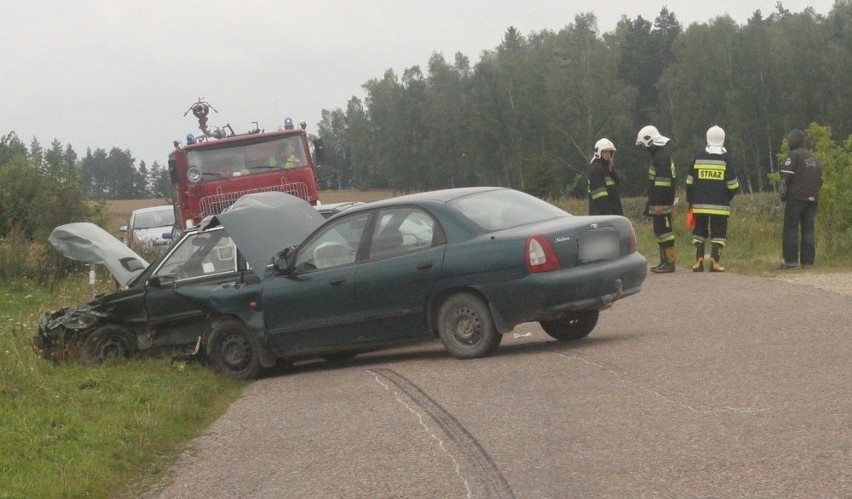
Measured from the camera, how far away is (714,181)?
18016 millimetres

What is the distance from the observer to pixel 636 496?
20.3 ft

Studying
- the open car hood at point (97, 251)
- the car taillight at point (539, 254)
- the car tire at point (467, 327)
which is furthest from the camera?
the open car hood at point (97, 251)

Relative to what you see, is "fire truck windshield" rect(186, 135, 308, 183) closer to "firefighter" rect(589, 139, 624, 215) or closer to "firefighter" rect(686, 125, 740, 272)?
"firefighter" rect(589, 139, 624, 215)

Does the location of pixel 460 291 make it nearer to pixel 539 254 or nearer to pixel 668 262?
pixel 539 254

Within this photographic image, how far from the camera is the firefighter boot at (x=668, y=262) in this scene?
18516 millimetres

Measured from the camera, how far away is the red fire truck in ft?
70.0

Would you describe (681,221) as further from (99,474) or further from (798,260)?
(99,474)

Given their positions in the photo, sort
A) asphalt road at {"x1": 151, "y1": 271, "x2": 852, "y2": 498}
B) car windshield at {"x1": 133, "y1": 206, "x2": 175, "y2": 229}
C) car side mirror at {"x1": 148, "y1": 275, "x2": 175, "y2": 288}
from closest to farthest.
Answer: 1. asphalt road at {"x1": 151, "y1": 271, "x2": 852, "y2": 498}
2. car side mirror at {"x1": 148, "y1": 275, "x2": 175, "y2": 288}
3. car windshield at {"x1": 133, "y1": 206, "x2": 175, "y2": 229}

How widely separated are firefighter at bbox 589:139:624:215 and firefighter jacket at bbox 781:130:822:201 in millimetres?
2211

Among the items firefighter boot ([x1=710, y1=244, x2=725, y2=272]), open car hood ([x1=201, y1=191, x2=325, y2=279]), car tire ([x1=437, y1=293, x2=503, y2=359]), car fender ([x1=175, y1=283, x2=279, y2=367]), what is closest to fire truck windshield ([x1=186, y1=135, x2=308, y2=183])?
firefighter boot ([x1=710, y1=244, x2=725, y2=272])

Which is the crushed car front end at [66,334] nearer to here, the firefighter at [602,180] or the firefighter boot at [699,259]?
the firefighter at [602,180]

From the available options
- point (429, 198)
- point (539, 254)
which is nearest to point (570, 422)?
point (539, 254)

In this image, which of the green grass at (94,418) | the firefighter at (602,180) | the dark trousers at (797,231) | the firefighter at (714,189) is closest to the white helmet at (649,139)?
the firefighter at (602,180)

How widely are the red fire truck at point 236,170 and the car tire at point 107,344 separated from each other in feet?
26.2
